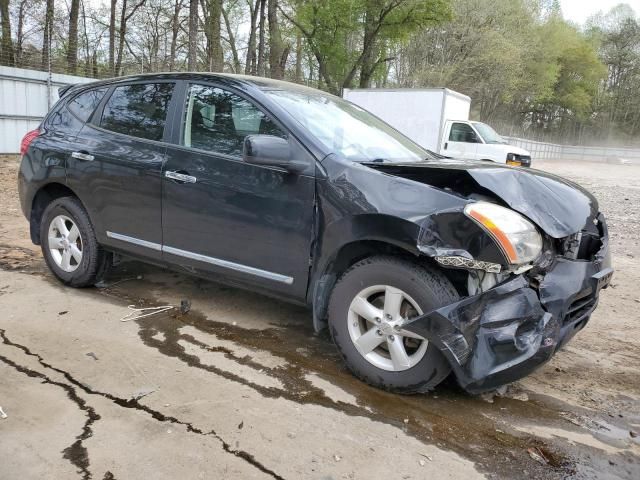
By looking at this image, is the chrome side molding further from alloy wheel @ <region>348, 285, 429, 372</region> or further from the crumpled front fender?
the crumpled front fender

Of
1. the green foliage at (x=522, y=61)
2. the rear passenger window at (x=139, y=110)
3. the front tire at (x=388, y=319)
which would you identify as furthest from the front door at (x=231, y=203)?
the green foliage at (x=522, y=61)

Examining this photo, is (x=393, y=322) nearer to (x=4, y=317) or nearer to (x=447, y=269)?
(x=447, y=269)

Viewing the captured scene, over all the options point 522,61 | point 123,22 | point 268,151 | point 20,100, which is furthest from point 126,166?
point 522,61

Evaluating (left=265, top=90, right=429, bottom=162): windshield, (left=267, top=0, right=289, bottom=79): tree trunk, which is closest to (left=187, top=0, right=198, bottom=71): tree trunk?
(left=267, top=0, right=289, bottom=79): tree trunk

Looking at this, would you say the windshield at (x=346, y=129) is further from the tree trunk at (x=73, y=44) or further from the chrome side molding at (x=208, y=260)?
the tree trunk at (x=73, y=44)

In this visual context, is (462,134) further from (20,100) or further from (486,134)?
(20,100)

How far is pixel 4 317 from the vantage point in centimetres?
379

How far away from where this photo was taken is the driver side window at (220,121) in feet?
11.2

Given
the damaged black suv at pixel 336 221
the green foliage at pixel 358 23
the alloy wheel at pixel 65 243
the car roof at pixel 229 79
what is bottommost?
the alloy wheel at pixel 65 243

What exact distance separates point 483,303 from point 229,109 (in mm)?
2107

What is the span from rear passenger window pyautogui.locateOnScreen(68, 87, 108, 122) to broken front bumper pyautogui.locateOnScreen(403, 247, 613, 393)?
327 cm

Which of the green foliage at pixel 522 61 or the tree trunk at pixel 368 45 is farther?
the green foliage at pixel 522 61

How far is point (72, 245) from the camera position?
4.36 meters

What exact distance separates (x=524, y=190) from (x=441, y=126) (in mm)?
12986
